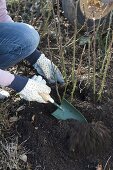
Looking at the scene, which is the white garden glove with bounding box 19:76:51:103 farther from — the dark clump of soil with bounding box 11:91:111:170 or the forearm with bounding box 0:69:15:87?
the dark clump of soil with bounding box 11:91:111:170

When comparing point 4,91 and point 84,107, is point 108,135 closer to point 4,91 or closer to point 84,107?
point 84,107

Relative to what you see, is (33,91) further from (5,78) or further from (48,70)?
(48,70)

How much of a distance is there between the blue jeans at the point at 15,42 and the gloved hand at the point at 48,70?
0.09 metres

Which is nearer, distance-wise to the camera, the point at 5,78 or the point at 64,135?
the point at 5,78

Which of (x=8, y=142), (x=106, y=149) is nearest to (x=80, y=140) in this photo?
(x=106, y=149)

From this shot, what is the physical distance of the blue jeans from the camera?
2586mm

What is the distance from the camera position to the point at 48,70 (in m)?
2.71

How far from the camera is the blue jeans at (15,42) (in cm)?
259

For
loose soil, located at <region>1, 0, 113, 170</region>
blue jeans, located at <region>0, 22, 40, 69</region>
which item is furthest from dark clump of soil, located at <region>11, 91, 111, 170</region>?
blue jeans, located at <region>0, 22, 40, 69</region>

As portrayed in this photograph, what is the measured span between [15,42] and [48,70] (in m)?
0.29

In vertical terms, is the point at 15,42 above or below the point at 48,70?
above

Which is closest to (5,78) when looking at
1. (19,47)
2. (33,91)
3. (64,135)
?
(33,91)

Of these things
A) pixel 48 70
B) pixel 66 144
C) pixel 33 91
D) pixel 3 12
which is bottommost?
pixel 66 144

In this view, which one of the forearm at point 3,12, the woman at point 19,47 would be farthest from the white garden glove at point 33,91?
the forearm at point 3,12
